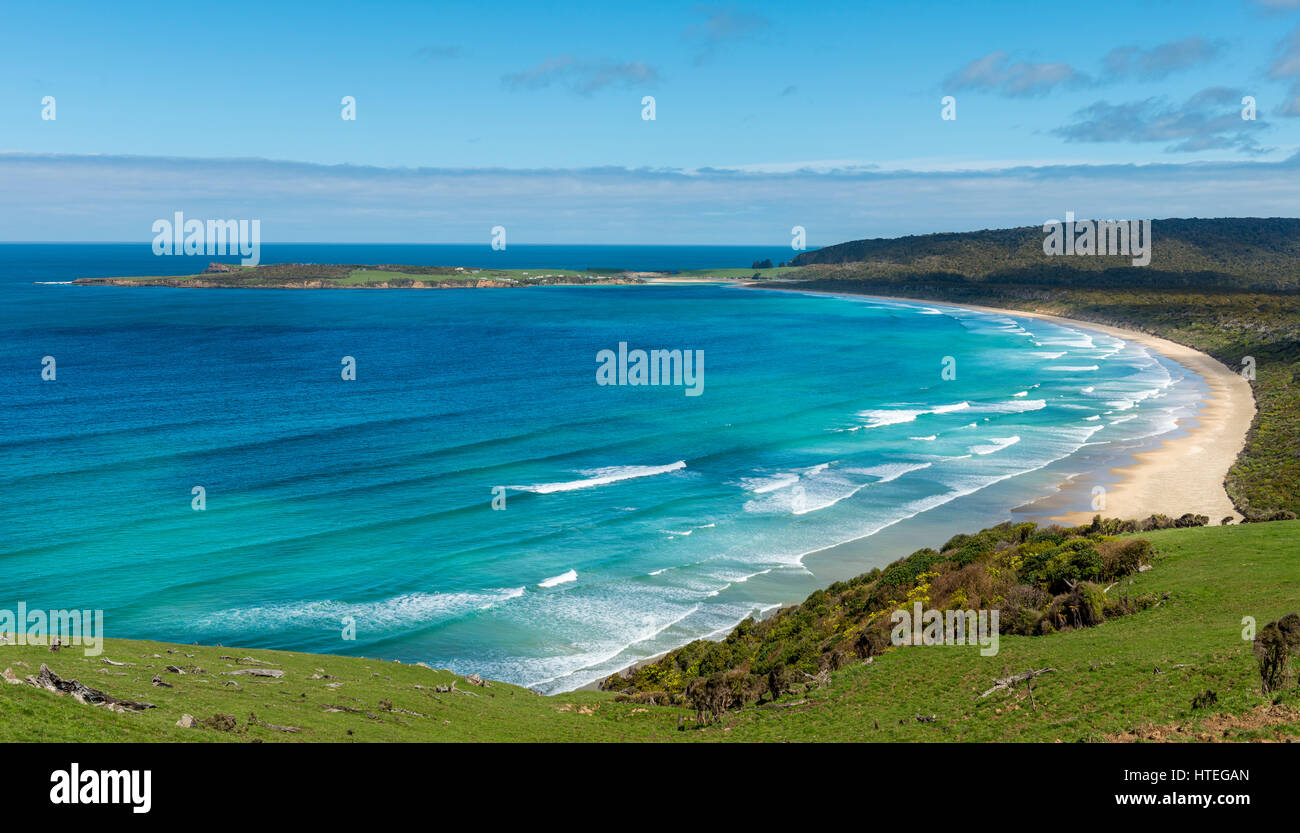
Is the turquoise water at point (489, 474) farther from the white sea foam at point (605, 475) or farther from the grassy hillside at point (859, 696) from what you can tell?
the grassy hillside at point (859, 696)

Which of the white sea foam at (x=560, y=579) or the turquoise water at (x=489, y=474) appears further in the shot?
the white sea foam at (x=560, y=579)

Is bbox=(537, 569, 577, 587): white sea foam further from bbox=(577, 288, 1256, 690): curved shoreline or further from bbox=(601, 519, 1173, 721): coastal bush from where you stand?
bbox=(601, 519, 1173, 721): coastal bush

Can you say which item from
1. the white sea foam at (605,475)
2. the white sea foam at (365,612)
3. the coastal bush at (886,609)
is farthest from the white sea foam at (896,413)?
the white sea foam at (365,612)

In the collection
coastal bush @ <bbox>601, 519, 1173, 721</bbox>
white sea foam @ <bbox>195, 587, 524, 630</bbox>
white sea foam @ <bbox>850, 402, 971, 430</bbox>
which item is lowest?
white sea foam @ <bbox>195, 587, 524, 630</bbox>

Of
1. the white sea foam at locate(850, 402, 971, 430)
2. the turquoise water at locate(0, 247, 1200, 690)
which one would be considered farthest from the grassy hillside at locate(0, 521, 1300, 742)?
the white sea foam at locate(850, 402, 971, 430)

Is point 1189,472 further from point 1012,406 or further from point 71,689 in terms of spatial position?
point 71,689

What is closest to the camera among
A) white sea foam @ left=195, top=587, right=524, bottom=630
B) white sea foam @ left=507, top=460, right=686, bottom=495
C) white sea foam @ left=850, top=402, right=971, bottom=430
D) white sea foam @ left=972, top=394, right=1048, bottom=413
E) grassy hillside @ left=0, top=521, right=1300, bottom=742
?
grassy hillside @ left=0, top=521, right=1300, bottom=742
